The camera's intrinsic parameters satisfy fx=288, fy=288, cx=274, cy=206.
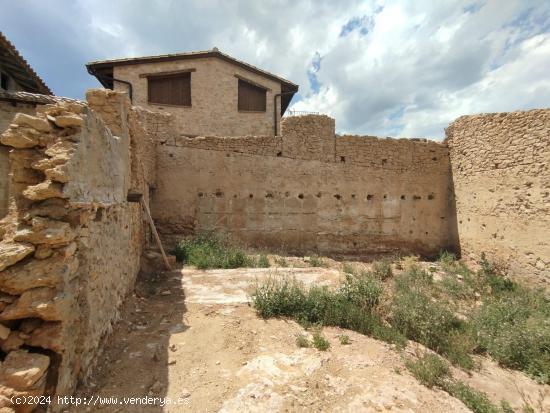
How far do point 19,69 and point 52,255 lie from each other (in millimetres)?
9590

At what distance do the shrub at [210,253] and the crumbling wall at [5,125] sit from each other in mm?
3381

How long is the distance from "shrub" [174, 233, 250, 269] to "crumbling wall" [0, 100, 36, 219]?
3381mm

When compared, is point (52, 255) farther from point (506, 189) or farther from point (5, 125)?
point (506, 189)

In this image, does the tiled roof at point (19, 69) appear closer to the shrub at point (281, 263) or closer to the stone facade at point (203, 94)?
the stone facade at point (203, 94)

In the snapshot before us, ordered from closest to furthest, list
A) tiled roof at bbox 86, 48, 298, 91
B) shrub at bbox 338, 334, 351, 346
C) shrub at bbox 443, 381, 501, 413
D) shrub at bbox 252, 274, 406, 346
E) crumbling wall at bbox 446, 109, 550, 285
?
shrub at bbox 443, 381, 501, 413 → shrub at bbox 338, 334, 351, 346 → shrub at bbox 252, 274, 406, 346 → crumbling wall at bbox 446, 109, 550, 285 → tiled roof at bbox 86, 48, 298, 91

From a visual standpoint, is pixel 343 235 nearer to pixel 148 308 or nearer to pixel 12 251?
pixel 148 308

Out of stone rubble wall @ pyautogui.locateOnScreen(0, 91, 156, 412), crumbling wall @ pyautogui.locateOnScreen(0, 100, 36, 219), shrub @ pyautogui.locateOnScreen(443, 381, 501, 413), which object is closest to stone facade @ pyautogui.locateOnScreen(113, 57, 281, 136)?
crumbling wall @ pyautogui.locateOnScreen(0, 100, 36, 219)

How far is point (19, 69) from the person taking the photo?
8508 millimetres

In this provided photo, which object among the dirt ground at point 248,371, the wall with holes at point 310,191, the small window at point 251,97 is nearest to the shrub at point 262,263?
the wall with holes at point 310,191

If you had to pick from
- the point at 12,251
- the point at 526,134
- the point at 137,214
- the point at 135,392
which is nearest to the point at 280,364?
the point at 135,392

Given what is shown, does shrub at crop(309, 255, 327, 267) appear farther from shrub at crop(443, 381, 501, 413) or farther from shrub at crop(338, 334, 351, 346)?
shrub at crop(443, 381, 501, 413)

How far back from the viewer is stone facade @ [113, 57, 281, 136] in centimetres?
1125

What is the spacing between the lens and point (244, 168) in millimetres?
8320

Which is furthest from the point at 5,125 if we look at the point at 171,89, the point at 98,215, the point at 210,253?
the point at 171,89
